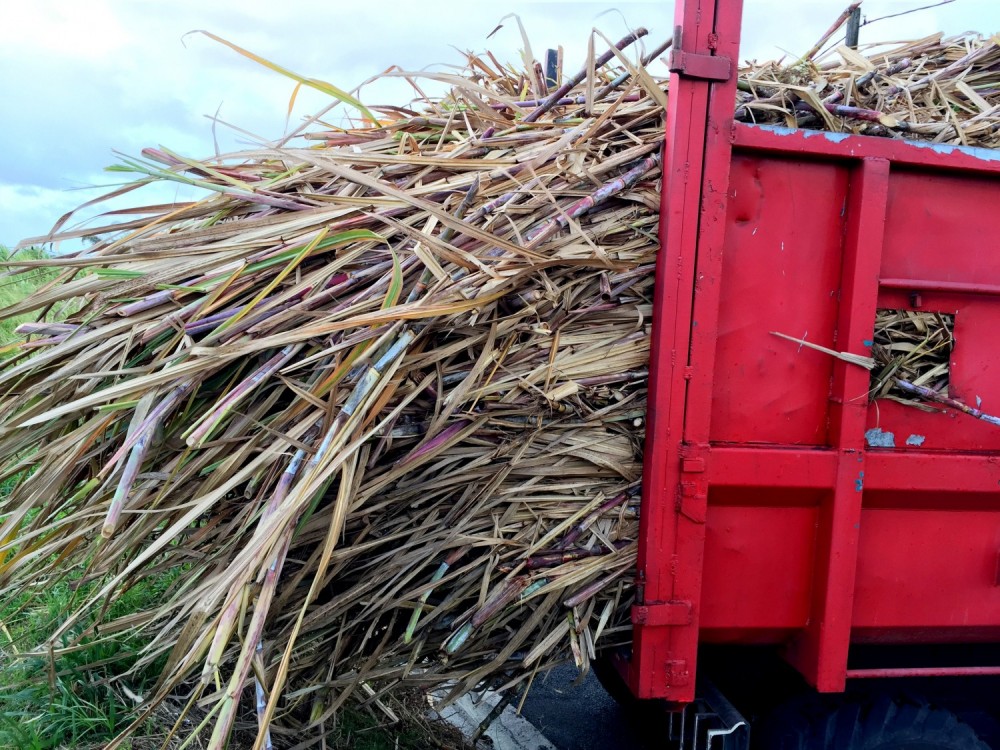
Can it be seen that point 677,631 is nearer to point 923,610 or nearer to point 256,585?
point 923,610

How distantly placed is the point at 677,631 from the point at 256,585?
1.24m

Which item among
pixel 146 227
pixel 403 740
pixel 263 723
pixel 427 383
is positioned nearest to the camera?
pixel 263 723

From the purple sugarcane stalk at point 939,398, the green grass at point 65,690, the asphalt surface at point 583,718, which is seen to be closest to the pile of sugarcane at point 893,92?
the purple sugarcane stalk at point 939,398

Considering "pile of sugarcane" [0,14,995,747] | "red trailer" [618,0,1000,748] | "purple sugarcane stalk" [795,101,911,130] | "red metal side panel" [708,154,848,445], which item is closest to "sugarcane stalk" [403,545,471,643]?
"pile of sugarcane" [0,14,995,747]

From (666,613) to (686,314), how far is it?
89 centimetres

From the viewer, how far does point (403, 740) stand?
3.09 meters

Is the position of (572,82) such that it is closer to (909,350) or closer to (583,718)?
(909,350)

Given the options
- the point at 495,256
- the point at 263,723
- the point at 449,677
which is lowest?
the point at 449,677

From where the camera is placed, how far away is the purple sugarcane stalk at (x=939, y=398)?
2240 mm

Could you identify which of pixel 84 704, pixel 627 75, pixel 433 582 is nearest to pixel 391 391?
pixel 433 582

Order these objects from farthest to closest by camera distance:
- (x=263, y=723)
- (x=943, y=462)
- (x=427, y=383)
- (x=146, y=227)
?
1. (x=146, y=227)
2. (x=943, y=462)
3. (x=427, y=383)
4. (x=263, y=723)

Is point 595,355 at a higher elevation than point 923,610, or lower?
higher

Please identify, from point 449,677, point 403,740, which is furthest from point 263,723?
point 403,740

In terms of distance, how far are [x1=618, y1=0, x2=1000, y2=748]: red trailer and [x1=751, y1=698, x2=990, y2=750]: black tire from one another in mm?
160
